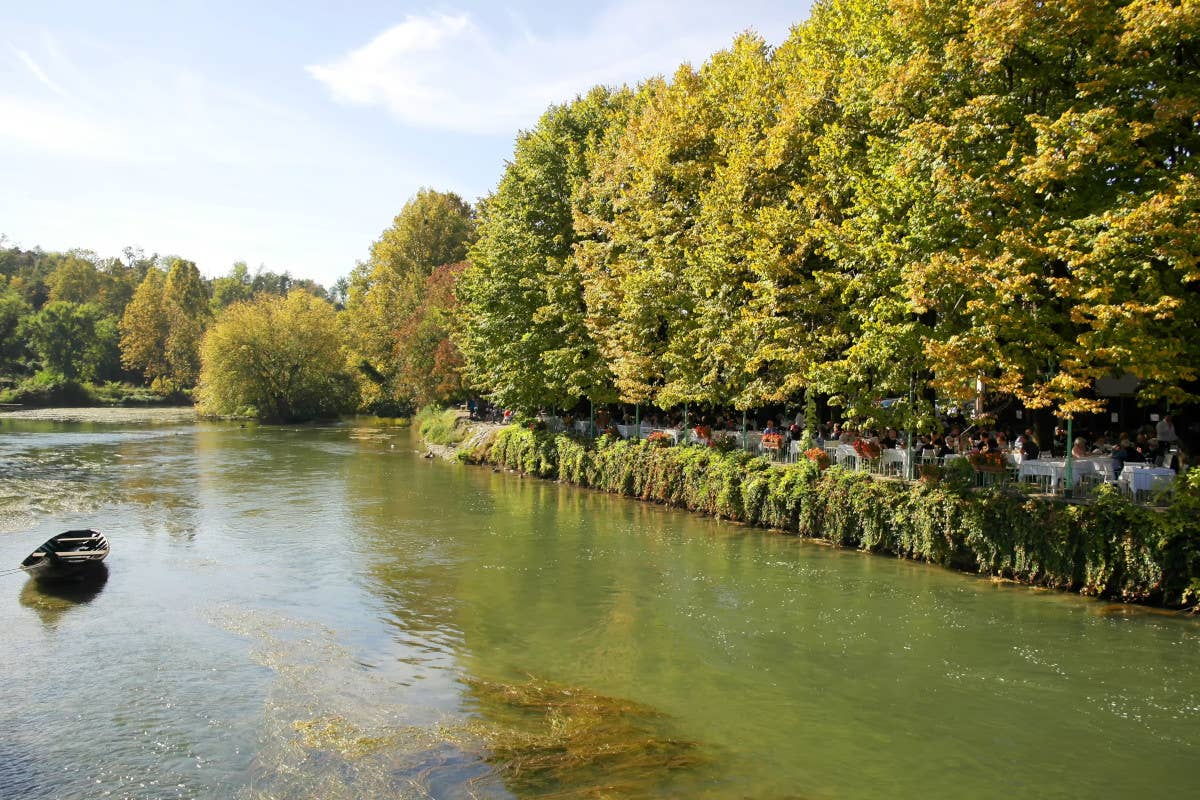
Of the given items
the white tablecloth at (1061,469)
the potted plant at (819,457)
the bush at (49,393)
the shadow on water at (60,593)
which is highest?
the white tablecloth at (1061,469)

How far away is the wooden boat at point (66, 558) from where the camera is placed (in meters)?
17.7

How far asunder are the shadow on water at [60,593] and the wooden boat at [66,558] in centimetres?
14

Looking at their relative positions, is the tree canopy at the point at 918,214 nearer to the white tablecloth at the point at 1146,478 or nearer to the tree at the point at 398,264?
the white tablecloth at the point at 1146,478

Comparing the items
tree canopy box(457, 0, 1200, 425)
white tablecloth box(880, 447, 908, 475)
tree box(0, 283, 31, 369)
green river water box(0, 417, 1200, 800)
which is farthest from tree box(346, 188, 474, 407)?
white tablecloth box(880, 447, 908, 475)

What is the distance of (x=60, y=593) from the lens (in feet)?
57.4

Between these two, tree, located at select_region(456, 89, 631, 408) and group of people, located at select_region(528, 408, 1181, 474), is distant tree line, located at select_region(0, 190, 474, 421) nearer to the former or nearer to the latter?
tree, located at select_region(456, 89, 631, 408)

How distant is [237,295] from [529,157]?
97.0 m

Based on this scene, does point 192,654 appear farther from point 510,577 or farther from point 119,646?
point 510,577

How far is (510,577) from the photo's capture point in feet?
63.6

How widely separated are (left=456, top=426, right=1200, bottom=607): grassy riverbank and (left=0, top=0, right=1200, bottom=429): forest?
204 cm

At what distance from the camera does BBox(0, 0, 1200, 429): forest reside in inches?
634

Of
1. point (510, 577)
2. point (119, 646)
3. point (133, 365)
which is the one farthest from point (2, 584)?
point (133, 365)

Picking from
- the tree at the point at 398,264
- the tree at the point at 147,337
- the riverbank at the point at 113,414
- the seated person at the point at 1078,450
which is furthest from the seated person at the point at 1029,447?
the tree at the point at 147,337

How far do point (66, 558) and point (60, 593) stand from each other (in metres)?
0.75
